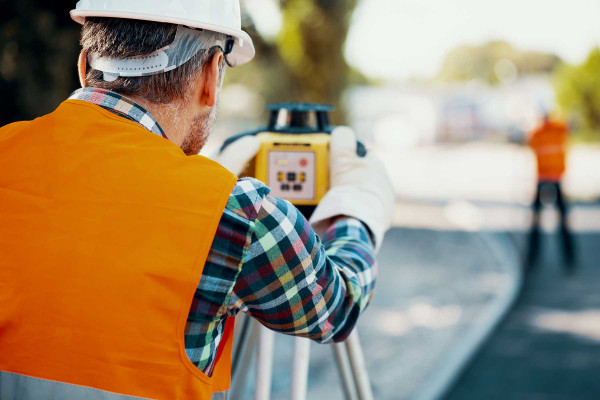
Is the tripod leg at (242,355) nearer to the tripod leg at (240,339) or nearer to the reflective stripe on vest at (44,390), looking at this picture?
the tripod leg at (240,339)

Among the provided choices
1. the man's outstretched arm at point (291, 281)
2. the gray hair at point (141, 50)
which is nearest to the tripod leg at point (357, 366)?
the man's outstretched arm at point (291, 281)

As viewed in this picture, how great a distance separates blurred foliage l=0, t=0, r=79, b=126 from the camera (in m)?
3.66

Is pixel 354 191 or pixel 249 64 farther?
pixel 249 64

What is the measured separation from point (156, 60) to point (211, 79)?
0.42ft

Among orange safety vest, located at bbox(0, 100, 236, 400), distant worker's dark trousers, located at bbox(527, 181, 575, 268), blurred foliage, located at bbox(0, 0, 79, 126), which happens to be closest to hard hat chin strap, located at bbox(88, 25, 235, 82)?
orange safety vest, located at bbox(0, 100, 236, 400)

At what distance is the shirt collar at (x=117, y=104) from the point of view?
A: 1130 mm

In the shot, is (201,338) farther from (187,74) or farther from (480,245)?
(480,245)

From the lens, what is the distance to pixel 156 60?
1.15 metres

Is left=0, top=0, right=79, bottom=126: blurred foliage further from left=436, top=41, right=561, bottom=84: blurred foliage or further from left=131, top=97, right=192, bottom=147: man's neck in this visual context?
left=436, top=41, right=561, bottom=84: blurred foliage

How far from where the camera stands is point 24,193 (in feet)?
3.31

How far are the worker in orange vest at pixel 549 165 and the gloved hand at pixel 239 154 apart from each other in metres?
5.65

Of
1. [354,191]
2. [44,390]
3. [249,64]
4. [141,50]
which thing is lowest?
[44,390]

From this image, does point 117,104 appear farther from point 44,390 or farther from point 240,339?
point 240,339

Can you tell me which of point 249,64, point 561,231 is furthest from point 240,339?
point 561,231
